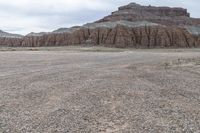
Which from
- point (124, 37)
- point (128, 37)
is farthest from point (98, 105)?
point (128, 37)

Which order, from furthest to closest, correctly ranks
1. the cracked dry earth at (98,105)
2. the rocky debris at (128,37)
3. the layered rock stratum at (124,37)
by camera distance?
the layered rock stratum at (124,37) < the rocky debris at (128,37) < the cracked dry earth at (98,105)

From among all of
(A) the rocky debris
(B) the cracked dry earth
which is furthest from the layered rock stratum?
(B) the cracked dry earth

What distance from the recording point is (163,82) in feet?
61.8

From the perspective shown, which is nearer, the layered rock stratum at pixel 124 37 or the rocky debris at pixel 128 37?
the rocky debris at pixel 128 37

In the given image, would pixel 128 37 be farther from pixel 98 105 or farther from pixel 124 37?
pixel 98 105

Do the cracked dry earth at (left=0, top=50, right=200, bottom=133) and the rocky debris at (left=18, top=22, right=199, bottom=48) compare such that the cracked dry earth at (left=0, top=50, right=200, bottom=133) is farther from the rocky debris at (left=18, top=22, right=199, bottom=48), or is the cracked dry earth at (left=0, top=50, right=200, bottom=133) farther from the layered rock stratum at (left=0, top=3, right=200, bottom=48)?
the rocky debris at (left=18, top=22, right=199, bottom=48)

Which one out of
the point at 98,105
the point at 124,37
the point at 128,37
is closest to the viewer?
the point at 98,105

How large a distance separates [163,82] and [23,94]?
23.9 feet

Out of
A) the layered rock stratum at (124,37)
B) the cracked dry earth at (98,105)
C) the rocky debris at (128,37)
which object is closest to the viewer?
the cracked dry earth at (98,105)

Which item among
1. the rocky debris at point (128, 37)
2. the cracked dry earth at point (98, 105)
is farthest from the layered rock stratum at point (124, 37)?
the cracked dry earth at point (98, 105)

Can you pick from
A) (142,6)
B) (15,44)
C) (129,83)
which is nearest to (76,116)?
(129,83)

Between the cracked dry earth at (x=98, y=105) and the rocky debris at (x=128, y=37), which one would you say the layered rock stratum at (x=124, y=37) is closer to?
the rocky debris at (x=128, y=37)

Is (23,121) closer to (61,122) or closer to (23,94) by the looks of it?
(61,122)

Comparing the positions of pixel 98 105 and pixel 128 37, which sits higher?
pixel 128 37
